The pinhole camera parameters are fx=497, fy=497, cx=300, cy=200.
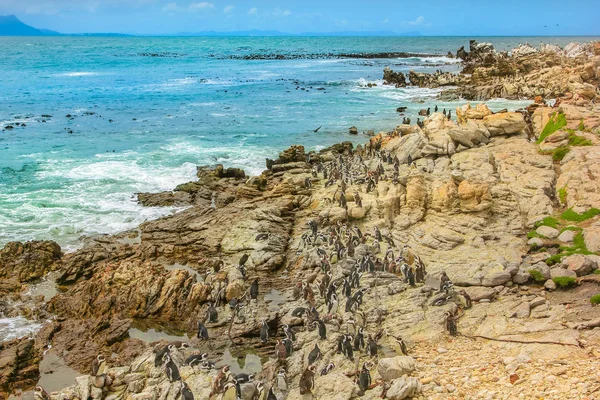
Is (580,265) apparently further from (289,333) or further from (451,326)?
(289,333)

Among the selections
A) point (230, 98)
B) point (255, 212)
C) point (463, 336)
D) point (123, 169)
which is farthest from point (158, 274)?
point (230, 98)

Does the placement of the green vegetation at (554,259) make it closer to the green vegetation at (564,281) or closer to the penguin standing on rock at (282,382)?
the green vegetation at (564,281)

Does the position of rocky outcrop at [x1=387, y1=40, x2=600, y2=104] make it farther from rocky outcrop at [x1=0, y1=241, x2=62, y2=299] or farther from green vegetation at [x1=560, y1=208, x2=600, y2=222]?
rocky outcrop at [x1=0, y1=241, x2=62, y2=299]

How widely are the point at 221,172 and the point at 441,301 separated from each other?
804 inches

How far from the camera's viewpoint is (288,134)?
160 feet

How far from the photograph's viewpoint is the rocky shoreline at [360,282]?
1318 cm

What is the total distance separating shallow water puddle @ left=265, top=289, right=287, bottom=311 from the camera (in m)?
19.1

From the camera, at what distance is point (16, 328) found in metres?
17.9

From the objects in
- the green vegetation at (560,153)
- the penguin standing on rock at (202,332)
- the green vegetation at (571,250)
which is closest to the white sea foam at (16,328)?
the penguin standing on rock at (202,332)

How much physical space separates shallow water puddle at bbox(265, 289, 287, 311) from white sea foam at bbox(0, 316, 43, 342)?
834cm

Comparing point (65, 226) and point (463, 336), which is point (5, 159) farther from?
point (463, 336)

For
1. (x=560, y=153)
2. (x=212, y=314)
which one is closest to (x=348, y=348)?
(x=212, y=314)

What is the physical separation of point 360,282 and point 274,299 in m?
3.51

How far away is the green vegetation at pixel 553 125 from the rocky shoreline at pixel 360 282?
15 centimetres
